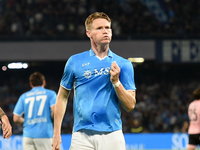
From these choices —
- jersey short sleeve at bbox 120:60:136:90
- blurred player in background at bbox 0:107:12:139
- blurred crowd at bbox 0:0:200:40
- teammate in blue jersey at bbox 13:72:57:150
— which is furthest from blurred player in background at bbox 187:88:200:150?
blurred crowd at bbox 0:0:200:40

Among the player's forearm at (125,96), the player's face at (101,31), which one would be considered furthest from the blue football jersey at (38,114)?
the player's forearm at (125,96)

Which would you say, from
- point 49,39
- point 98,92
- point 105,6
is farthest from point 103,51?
point 105,6

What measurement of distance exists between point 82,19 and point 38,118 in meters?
14.4

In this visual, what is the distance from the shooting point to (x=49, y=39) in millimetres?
19828

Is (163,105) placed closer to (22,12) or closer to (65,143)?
(65,143)

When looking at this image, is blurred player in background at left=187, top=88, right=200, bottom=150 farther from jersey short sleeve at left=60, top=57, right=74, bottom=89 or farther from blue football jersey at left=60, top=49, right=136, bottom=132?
jersey short sleeve at left=60, top=57, right=74, bottom=89

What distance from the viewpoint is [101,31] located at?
3.78 meters

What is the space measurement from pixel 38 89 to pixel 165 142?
30.4ft

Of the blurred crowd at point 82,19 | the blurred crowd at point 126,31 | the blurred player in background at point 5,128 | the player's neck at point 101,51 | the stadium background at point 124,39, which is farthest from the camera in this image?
the blurred crowd at point 82,19

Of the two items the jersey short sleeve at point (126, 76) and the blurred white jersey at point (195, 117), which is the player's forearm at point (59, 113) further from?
the blurred white jersey at point (195, 117)

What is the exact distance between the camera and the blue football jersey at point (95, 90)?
12.2ft

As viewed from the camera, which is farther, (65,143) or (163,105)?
(163,105)

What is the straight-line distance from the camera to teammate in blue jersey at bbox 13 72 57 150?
6719 mm

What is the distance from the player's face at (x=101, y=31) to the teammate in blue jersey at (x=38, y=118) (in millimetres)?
3146
